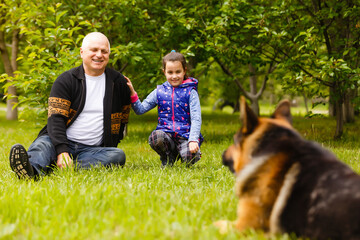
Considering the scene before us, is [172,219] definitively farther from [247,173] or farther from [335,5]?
[335,5]

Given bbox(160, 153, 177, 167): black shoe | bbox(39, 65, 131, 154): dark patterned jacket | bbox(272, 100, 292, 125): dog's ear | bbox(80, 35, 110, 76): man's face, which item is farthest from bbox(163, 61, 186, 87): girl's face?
bbox(272, 100, 292, 125): dog's ear

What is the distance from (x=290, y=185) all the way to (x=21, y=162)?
300 cm

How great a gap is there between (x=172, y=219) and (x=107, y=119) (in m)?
2.42

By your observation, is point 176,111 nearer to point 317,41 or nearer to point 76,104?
point 76,104

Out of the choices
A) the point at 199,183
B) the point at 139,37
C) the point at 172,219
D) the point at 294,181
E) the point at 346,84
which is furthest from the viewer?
the point at 139,37

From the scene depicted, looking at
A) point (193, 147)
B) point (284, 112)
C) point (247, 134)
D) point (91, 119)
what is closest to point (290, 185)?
point (247, 134)

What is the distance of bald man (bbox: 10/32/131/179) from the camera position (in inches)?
164

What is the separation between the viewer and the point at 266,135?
2.12 metres

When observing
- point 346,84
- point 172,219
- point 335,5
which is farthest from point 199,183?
point 335,5

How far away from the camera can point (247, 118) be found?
2.14m

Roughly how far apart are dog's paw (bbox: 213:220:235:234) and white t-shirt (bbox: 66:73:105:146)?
2669mm

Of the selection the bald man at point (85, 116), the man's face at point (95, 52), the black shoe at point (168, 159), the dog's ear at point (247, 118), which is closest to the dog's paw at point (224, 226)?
the dog's ear at point (247, 118)

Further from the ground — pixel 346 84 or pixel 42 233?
pixel 346 84

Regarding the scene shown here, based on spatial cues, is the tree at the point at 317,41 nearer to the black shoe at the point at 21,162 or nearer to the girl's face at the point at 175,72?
the girl's face at the point at 175,72
